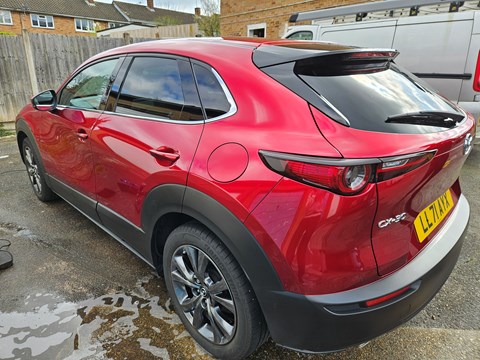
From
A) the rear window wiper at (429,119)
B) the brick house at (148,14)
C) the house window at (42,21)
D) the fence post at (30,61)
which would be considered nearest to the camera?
the rear window wiper at (429,119)

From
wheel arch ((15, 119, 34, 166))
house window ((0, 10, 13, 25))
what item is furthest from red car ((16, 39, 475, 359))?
house window ((0, 10, 13, 25))

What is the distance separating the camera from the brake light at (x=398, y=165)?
1333 millimetres

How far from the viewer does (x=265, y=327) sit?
170cm

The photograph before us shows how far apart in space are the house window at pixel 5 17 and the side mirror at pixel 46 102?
3604cm

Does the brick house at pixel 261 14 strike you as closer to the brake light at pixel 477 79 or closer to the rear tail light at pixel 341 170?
the brake light at pixel 477 79

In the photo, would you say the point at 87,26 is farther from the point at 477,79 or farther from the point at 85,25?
the point at 477,79

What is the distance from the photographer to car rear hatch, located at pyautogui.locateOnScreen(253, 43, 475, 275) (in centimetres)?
138

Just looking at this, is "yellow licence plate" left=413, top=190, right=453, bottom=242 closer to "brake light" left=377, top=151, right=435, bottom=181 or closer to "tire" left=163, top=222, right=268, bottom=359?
"brake light" left=377, top=151, right=435, bottom=181

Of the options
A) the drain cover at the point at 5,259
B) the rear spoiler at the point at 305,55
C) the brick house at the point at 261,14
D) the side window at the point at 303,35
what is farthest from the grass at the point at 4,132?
the brick house at the point at 261,14

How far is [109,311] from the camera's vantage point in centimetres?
225

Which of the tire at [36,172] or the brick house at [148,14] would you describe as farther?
the brick house at [148,14]

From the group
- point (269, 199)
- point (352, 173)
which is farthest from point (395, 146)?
point (269, 199)

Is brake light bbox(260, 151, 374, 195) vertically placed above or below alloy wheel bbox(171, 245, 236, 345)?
above

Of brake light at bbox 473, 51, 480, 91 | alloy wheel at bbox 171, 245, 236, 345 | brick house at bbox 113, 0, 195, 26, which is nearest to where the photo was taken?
alloy wheel at bbox 171, 245, 236, 345
